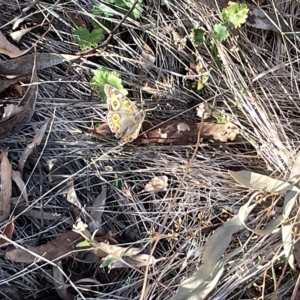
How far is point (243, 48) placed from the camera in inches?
76.8

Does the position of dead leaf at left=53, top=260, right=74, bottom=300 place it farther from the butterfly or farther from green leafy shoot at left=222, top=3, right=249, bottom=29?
green leafy shoot at left=222, top=3, right=249, bottom=29

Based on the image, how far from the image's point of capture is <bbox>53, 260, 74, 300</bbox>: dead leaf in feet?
6.10

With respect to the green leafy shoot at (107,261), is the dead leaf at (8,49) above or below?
above

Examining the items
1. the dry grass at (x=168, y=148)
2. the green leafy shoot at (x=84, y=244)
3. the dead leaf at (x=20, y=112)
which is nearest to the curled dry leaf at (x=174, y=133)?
the dry grass at (x=168, y=148)

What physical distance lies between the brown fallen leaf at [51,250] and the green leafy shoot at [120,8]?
0.76 metres

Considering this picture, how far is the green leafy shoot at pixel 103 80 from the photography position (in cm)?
191

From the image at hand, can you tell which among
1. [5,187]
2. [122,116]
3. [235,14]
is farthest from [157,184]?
[235,14]

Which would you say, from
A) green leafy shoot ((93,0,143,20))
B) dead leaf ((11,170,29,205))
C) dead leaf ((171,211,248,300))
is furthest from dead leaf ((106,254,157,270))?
green leafy shoot ((93,0,143,20))

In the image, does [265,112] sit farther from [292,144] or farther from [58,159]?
[58,159]

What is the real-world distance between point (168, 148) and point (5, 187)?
559 millimetres

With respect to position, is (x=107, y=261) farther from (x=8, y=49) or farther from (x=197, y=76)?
(x=8, y=49)

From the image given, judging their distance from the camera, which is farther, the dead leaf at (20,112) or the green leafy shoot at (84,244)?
the dead leaf at (20,112)

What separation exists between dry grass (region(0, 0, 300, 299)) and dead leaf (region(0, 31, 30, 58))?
54 mm

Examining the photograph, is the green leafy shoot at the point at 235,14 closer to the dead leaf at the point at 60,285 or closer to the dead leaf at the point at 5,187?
the dead leaf at the point at 5,187
